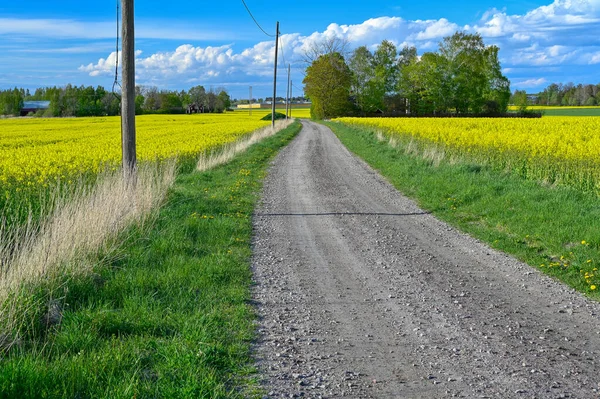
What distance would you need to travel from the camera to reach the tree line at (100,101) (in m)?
113

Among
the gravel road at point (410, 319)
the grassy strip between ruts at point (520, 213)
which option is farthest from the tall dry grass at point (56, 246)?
the grassy strip between ruts at point (520, 213)

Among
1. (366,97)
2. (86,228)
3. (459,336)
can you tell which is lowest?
(459,336)

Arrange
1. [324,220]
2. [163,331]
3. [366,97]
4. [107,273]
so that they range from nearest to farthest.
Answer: [163,331] → [107,273] → [324,220] → [366,97]

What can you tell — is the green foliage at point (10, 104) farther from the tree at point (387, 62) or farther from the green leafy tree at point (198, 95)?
the tree at point (387, 62)

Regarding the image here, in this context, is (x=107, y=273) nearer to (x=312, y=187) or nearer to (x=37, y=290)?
(x=37, y=290)

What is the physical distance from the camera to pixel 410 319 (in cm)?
572

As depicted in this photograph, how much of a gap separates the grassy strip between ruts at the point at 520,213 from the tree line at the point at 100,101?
87286 millimetres

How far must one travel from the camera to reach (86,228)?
7398 millimetres

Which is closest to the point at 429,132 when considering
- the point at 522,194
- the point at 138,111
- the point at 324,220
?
the point at 522,194

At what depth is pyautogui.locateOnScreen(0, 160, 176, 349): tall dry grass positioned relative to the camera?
16.7 feet

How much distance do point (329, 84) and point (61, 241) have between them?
93.5 m

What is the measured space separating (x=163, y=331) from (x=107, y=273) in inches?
80.3

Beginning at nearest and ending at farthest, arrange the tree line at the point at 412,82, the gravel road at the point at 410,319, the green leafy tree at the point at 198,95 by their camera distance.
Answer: the gravel road at the point at 410,319
the tree line at the point at 412,82
the green leafy tree at the point at 198,95

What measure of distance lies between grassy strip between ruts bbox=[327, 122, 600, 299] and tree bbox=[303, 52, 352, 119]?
81651 millimetres
